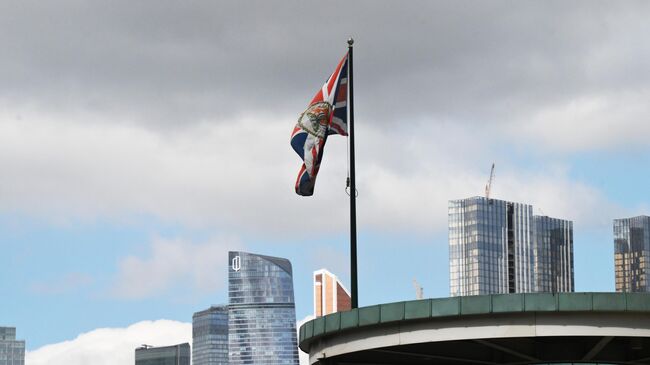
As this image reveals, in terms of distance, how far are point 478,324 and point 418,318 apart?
5.41 feet

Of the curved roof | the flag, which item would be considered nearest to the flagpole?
the flag

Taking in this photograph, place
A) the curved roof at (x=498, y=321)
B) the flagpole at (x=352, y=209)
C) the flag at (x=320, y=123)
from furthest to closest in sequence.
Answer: the flag at (x=320, y=123) → the flagpole at (x=352, y=209) → the curved roof at (x=498, y=321)

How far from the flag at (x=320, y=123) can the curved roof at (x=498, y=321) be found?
898 centimetres

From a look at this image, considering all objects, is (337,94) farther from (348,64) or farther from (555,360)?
(555,360)

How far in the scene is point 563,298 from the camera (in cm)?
3956

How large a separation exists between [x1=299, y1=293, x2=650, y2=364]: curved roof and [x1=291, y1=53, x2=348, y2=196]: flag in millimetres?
8977

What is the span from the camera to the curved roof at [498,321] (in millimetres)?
39531

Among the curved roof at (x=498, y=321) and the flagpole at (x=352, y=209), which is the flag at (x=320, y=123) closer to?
the flagpole at (x=352, y=209)

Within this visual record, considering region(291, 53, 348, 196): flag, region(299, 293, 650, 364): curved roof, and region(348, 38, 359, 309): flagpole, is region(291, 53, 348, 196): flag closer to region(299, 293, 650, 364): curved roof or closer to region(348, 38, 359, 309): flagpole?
region(348, 38, 359, 309): flagpole

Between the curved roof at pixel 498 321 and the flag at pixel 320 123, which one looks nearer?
the curved roof at pixel 498 321

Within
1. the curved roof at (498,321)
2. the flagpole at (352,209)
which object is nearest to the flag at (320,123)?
the flagpole at (352,209)

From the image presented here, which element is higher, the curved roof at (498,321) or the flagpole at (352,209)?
the flagpole at (352,209)

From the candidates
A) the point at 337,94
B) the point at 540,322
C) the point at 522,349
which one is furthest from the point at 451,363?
the point at 337,94

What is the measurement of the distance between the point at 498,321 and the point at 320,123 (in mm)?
12874
